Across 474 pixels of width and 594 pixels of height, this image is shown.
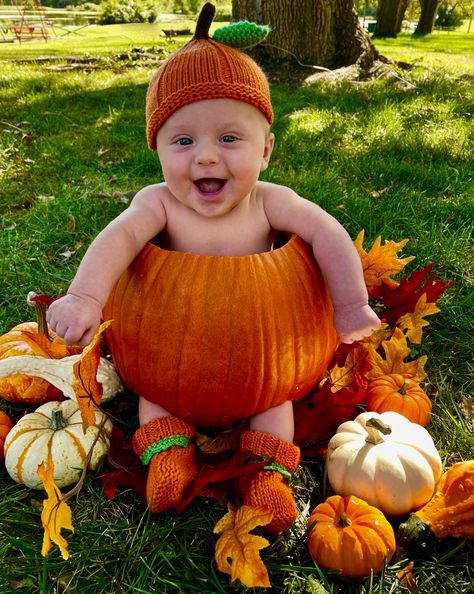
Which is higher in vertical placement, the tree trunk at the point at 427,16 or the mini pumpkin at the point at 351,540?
the tree trunk at the point at 427,16

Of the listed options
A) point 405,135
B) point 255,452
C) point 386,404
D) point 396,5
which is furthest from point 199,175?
point 396,5

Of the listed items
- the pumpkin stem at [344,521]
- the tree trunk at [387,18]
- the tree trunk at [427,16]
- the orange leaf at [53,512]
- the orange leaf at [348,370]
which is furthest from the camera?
the tree trunk at [427,16]

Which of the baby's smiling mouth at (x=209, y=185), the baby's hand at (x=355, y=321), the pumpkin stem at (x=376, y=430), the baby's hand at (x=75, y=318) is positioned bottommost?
the pumpkin stem at (x=376, y=430)

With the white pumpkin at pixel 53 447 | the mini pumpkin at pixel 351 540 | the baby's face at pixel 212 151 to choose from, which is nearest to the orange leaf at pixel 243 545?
the mini pumpkin at pixel 351 540

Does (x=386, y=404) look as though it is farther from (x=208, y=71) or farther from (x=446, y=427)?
(x=208, y=71)

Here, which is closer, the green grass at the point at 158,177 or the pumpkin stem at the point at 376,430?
the green grass at the point at 158,177

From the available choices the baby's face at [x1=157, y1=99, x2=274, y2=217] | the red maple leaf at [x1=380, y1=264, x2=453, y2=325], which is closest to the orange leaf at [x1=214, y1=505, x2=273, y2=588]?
the baby's face at [x1=157, y1=99, x2=274, y2=217]

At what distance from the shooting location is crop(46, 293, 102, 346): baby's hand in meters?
1.61

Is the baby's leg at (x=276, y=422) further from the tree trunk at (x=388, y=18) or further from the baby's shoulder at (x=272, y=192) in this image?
the tree trunk at (x=388, y=18)

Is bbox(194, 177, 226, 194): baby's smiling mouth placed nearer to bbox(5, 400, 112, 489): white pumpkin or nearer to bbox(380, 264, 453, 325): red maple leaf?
bbox(5, 400, 112, 489): white pumpkin

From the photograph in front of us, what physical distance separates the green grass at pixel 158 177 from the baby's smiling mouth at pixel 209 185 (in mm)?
968

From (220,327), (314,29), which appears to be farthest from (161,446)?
(314,29)

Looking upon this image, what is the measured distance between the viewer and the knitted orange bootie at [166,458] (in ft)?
5.62

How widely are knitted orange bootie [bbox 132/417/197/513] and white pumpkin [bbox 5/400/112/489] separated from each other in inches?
6.6
